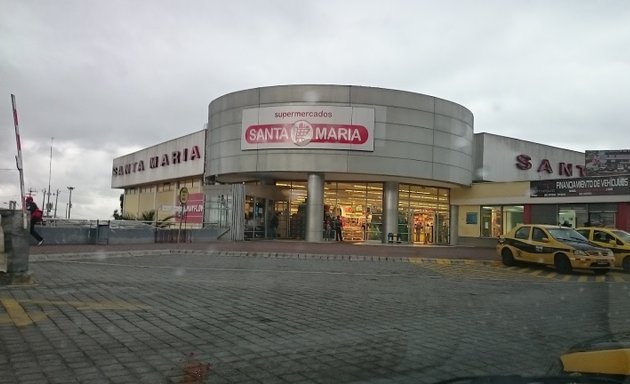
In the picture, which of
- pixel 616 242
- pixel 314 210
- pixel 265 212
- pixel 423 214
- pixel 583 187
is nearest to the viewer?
pixel 616 242

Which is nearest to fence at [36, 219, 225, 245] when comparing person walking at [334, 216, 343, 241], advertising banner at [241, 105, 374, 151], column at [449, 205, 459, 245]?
advertising banner at [241, 105, 374, 151]

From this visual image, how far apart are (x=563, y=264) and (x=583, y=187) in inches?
534

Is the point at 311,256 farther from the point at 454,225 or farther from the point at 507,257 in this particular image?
the point at 454,225

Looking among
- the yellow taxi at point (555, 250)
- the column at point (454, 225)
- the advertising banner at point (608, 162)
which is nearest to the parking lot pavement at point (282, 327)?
the yellow taxi at point (555, 250)

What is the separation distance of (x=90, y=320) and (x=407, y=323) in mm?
4141

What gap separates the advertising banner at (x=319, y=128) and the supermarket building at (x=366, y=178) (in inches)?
2.1

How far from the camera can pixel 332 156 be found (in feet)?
96.7

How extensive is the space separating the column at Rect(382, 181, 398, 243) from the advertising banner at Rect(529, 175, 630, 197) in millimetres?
A: 7778

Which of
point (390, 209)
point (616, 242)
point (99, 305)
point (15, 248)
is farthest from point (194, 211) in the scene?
point (99, 305)

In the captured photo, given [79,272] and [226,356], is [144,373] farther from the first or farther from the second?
[79,272]

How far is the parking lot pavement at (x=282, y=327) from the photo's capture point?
200 inches

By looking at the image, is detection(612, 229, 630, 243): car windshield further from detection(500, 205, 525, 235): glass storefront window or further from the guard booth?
the guard booth

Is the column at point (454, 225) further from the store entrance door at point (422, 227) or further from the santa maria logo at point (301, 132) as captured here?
the santa maria logo at point (301, 132)

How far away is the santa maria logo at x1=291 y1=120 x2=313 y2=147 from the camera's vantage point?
29.5m
